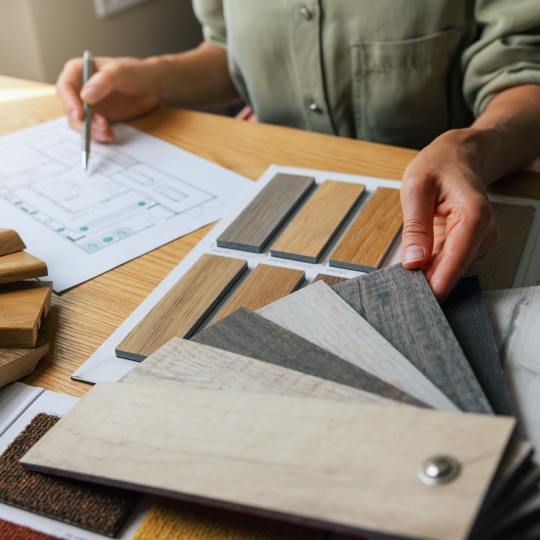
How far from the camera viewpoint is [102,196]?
1.00 metres

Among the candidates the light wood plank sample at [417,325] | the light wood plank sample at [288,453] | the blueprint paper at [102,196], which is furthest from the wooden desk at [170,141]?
the light wood plank sample at [417,325]

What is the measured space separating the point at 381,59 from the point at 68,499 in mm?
921

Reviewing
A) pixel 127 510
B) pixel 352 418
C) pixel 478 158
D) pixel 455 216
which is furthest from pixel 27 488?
pixel 478 158

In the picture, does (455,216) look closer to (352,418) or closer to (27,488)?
(352,418)

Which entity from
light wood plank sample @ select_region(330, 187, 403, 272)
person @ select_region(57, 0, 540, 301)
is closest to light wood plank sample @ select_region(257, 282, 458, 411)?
light wood plank sample @ select_region(330, 187, 403, 272)

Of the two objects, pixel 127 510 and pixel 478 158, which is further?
pixel 478 158

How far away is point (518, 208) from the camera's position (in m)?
0.89

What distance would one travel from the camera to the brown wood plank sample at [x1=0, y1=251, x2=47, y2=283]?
74 cm

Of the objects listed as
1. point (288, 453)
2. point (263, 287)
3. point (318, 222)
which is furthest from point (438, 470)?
point (318, 222)

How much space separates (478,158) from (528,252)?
15 centimetres

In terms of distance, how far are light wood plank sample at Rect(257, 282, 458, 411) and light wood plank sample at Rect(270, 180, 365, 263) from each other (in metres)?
0.14

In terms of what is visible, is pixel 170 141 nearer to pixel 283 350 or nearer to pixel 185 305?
pixel 185 305

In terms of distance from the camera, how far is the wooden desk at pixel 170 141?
73 cm

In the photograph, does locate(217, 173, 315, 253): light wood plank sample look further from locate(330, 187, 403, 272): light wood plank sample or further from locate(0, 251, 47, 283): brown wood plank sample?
locate(0, 251, 47, 283): brown wood plank sample
